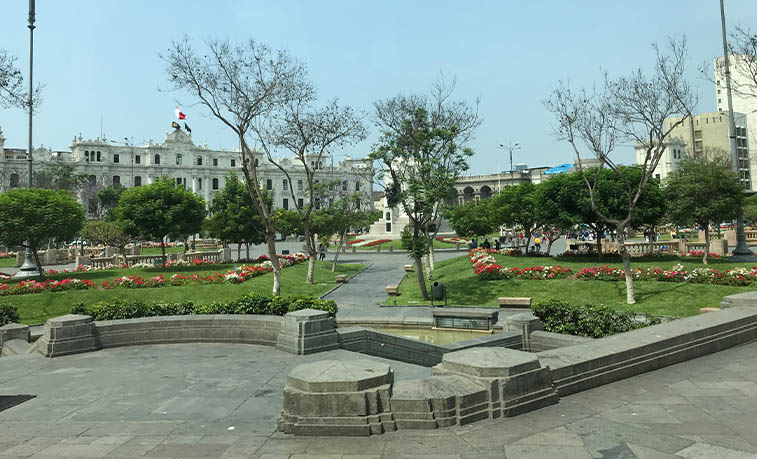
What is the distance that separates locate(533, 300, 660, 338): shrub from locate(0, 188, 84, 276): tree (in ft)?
89.4

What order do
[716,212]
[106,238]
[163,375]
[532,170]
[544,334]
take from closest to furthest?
[163,375], [544,334], [716,212], [106,238], [532,170]

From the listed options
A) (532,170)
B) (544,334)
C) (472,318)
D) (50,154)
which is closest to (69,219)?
(472,318)

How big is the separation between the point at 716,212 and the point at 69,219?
3539 centimetres

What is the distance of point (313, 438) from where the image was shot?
6.39 m

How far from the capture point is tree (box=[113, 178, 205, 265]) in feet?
106

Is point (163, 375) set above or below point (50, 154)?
below

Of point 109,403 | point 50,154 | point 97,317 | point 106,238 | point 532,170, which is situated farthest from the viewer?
point 532,170

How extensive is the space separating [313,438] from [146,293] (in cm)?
1959

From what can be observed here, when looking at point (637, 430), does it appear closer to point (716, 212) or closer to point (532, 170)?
point (716, 212)

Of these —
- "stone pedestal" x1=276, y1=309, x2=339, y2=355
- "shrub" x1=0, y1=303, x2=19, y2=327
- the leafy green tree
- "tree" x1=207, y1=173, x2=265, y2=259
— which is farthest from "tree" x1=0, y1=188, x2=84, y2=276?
the leafy green tree

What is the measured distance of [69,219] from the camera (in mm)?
29109

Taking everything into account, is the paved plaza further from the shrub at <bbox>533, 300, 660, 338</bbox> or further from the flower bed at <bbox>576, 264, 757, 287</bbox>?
the flower bed at <bbox>576, 264, 757, 287</bbox>

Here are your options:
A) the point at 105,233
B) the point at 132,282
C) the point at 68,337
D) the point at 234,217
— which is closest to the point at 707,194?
the point at 68,337

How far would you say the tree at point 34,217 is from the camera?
27016mm
